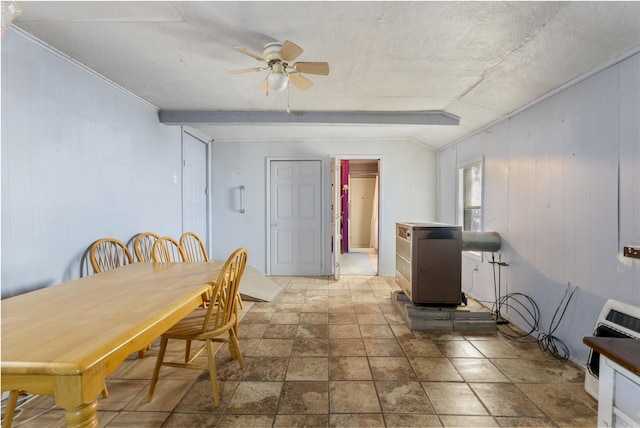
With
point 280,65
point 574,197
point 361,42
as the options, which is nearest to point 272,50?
point 280,65

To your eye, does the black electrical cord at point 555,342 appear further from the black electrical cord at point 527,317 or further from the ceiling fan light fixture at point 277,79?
the ceiling fan light fixture at point 277,79

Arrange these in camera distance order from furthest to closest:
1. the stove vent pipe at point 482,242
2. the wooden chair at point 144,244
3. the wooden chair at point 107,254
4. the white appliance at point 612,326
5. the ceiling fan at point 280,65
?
the stove vent pipe at point 482,242
the wooden chair at point 144,244
the wooden chair at point 107,254
the ceiling fan at point 280,65
the white appliance at point 612,326

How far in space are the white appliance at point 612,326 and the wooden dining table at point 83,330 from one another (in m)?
2.44

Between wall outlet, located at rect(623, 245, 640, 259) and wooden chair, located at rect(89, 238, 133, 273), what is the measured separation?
12.4 ft

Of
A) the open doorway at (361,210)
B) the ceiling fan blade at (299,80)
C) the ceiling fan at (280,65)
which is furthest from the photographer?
the open doorway at (361,210)

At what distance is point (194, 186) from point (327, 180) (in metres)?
2.15

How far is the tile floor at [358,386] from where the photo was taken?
5.31 feet

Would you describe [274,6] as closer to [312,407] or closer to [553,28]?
[553,28]

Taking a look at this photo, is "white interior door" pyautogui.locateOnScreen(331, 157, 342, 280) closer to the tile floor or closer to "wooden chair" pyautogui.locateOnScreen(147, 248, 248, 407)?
the tile floor

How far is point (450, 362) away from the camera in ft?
7.20

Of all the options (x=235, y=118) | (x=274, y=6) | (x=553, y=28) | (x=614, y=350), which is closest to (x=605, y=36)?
(x=553, y=28)

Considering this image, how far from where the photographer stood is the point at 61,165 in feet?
6.98

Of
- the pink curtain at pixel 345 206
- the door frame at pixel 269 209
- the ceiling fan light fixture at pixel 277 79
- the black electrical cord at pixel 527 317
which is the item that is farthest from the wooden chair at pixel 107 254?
the pink curtain at pixel 345 206

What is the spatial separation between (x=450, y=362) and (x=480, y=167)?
253 centimetres
